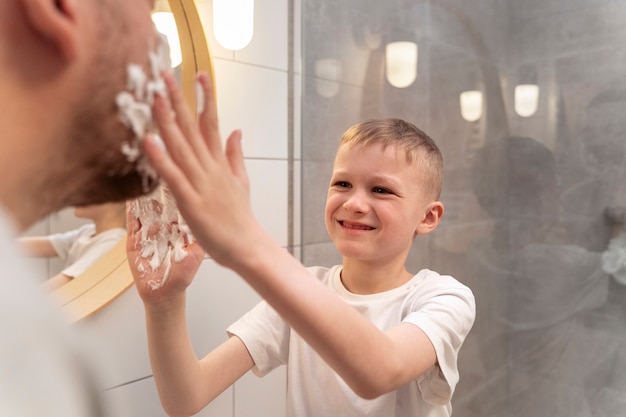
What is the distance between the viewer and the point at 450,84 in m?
1.38

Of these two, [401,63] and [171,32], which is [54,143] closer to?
[171,32]

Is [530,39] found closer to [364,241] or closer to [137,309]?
[364,241]

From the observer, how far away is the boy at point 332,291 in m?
0.43

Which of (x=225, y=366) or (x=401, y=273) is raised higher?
(x=401, y=273)

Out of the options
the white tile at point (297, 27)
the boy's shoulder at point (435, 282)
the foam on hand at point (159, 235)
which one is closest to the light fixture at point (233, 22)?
the white tile at point (297, 27)

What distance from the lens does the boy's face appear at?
0.86m

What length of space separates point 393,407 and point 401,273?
231mm

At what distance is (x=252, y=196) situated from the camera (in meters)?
1.14

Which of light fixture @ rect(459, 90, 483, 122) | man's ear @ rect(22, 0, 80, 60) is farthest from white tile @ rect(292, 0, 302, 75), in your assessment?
man's ear @ rect(22, 0, 80, 60)

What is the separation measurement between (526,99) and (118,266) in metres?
1.09

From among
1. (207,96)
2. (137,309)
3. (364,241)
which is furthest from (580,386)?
(207,96)

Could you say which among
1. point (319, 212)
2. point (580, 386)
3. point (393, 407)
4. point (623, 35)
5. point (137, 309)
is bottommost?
point (580, 386)

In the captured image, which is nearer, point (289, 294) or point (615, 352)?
point (289, 294)

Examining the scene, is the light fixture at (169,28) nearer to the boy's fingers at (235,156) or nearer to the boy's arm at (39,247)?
the boy's arm at (39,247)
